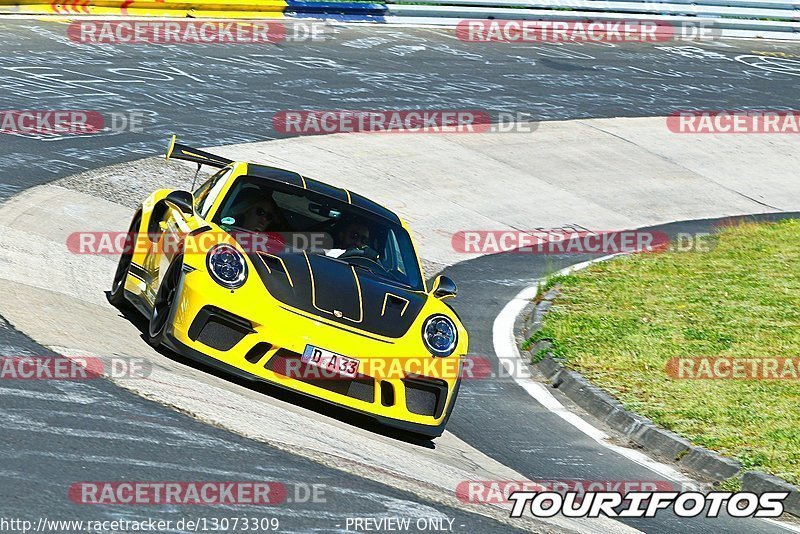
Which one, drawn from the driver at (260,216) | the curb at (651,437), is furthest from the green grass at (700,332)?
the driver at (260,216)

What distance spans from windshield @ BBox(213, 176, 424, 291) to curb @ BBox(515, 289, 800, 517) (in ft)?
6.24

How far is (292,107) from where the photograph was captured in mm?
18984

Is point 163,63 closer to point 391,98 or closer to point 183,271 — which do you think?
point 391,98

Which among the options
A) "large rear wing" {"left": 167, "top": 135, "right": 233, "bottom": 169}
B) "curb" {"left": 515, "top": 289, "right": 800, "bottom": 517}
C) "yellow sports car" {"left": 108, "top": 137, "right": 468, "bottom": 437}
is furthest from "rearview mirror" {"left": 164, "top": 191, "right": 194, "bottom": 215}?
"curb" {"left": 515, "top": 289, "right": 800, "bottom": 517}

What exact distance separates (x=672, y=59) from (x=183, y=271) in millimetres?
20692

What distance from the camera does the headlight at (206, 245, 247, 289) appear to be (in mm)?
7973

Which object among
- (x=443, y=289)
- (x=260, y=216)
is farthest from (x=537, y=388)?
(x=260, y=216)

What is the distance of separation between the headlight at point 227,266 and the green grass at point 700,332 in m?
3.45

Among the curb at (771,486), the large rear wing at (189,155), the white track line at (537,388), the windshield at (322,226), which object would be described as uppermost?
the large rear wing at (189,155)

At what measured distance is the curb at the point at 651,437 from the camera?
8.39m

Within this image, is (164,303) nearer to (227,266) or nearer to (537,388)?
(227,266)

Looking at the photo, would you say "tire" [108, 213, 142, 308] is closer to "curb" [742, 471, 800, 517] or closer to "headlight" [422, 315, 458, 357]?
"headlight" [422, 315, 458, 357]

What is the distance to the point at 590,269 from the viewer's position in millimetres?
14648

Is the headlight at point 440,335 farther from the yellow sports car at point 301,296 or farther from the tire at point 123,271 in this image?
the tire at point 123,271
